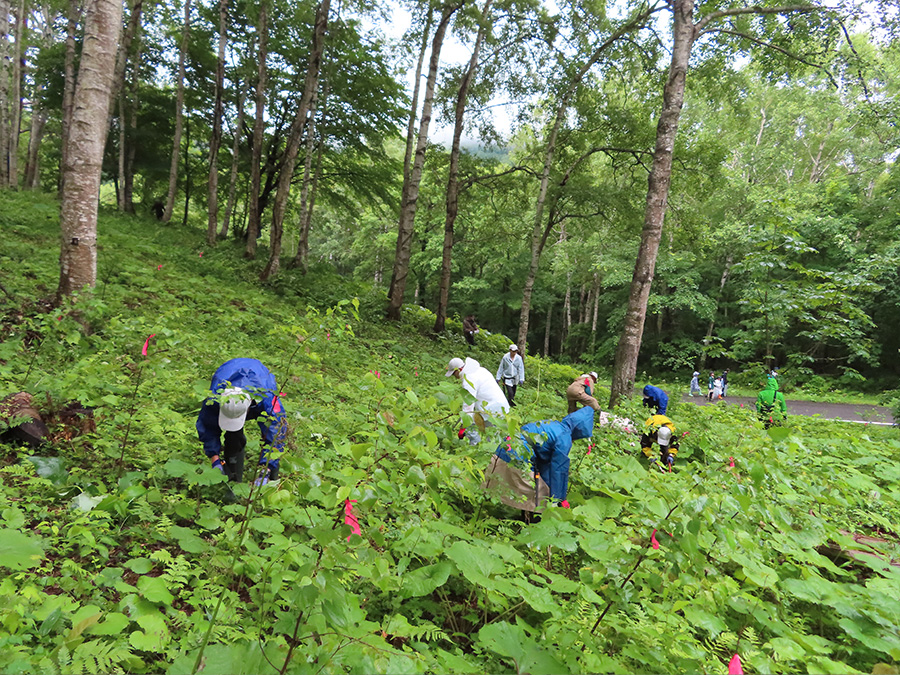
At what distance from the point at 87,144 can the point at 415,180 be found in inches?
287

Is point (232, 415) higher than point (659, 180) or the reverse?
the reverse

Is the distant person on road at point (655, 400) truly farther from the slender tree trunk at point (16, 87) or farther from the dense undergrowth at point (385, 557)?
the slender tree trunk at point (16, 87)

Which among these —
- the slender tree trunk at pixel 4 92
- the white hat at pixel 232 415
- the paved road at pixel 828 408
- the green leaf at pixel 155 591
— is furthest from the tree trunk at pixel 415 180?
the slender tree trunk at pixel 4 92

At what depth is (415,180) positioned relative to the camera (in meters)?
10.8

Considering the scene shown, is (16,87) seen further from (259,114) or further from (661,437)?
(661,437)

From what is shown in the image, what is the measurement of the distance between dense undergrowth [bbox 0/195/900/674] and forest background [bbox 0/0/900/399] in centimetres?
273

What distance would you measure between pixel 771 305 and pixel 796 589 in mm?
6406

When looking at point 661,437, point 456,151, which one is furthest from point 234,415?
point 456,151

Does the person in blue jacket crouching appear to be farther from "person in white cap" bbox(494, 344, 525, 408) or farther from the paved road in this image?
the paved road

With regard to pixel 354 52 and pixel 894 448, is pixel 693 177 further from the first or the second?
pixel 354 52

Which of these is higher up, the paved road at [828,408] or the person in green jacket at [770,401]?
the person in green jacket at [770,401]

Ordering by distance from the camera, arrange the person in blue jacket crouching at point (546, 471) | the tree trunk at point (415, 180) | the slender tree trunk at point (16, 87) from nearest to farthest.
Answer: the person in blue jacket crouching at point (546, 471), the tree trunk at point (415, 180), the slender tree trunk at point (16, 87)

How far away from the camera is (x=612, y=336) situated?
28.3 metres

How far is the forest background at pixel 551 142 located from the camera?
7.24m
